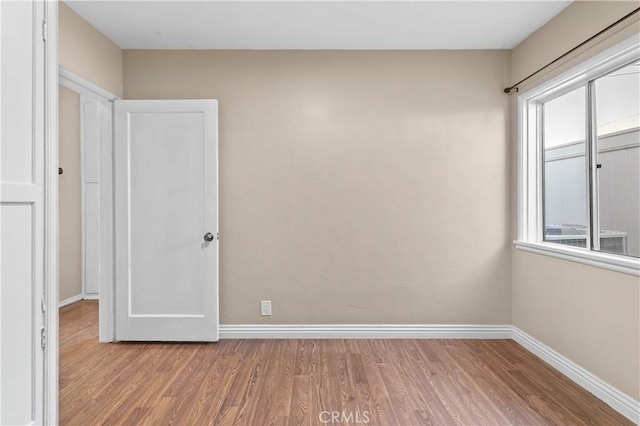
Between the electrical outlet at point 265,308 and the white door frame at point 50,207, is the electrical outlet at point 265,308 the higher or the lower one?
the lower one

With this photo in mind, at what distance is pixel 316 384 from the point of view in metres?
2.52

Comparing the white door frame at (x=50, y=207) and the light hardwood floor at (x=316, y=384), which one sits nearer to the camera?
the white door frame at (x=50, y=207)

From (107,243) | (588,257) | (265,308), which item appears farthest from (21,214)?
(588,257)

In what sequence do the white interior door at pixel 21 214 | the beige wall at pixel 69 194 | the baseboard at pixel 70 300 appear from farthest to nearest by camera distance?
the beige wall at pixel 69 194 < the baseboard at pixel 70 300 < the white interior door at pixel 21 214

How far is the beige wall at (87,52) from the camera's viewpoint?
262 centimetres

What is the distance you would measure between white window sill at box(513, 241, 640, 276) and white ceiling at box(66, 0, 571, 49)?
68.5 inches

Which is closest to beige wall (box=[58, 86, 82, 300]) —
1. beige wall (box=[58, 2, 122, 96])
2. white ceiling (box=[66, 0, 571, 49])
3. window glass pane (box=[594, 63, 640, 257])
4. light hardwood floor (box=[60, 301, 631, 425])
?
light hardwood floor (box=[60, 301, 631, 425])

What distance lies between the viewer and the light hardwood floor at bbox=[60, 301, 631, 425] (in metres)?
2.16

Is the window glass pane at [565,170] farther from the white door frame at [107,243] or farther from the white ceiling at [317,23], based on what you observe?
the white door frame at [107,243]

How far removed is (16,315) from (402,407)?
2.08 m

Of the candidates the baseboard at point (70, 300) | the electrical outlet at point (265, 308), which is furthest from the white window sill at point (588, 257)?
the baseboard at point (70, 300)

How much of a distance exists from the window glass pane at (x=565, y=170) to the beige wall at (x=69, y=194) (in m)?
5.28

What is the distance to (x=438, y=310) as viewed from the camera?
134 inches

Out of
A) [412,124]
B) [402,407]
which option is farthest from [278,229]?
[402,407]
